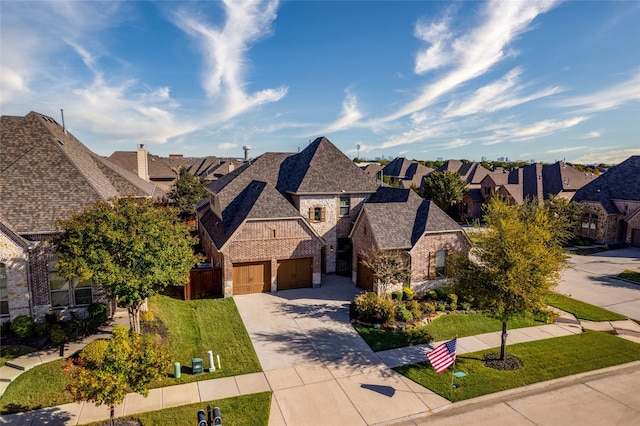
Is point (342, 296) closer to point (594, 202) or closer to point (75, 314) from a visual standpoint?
point (75, 314)

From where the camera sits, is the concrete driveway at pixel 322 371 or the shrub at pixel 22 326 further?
the shrub at pixel 22 326

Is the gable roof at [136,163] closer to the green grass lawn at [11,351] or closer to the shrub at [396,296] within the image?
the green grass lawn at [11,351]

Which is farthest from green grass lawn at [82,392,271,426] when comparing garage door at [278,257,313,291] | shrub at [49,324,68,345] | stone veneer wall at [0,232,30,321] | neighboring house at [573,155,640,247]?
neighboring house at [573,155,640,247]

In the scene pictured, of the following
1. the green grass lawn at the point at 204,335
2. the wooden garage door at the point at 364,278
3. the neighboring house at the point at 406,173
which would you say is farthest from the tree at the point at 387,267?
the neighboring house at the point at 406,173

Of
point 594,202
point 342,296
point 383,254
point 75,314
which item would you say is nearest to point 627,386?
point 383,254

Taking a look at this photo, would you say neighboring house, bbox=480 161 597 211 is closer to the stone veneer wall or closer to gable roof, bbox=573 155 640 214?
gable roof, bbox=573 155 640 214

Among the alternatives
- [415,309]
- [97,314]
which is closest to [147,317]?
[97,314]

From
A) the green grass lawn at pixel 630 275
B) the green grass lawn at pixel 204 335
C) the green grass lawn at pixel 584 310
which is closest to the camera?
the green grass lawn at pixel 204 335
